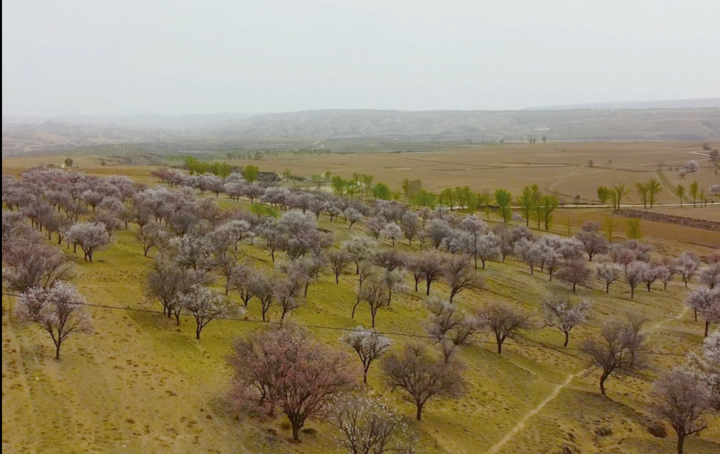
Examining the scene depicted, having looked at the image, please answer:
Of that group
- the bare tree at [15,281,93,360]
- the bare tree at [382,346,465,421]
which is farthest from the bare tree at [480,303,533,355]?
the bare tree at [15,281,93,360]

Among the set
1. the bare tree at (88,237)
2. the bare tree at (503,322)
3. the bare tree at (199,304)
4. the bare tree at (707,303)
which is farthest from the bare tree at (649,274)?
the bare tree at (88,237)

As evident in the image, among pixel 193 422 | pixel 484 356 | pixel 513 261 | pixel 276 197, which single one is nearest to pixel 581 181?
pixel 513 261

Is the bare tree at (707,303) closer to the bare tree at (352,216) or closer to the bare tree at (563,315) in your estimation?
the bare tree at (563,315)

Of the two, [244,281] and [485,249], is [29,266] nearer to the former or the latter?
[244,281]

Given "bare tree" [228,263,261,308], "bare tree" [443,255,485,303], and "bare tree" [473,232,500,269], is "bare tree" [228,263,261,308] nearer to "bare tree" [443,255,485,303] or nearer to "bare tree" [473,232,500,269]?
"bare tree" [443,255,485,303]

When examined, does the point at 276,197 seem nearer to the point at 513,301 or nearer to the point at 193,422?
the point at 513,301
